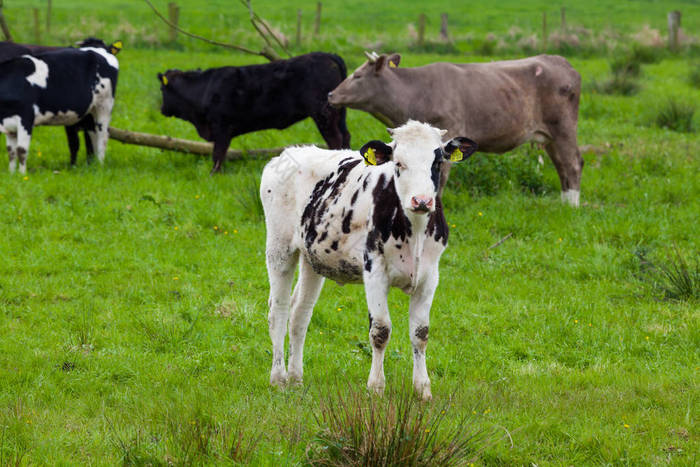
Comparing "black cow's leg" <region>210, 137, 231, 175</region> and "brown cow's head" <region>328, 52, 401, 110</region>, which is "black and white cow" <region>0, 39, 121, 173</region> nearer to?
"black cow's leg" <region>210, 137, 231, 175</region>

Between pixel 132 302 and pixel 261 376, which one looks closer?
pixel 261 376

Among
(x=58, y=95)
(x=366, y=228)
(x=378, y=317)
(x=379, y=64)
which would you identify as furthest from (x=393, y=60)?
(x=378, y=317)

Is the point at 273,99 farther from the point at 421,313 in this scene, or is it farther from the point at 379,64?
the point at 421,313

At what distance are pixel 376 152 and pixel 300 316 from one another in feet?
4.95

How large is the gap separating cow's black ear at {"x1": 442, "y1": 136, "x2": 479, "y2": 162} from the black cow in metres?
7.10

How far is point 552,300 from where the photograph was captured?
8125 mm

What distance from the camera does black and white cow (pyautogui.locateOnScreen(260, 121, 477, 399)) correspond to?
5.11 m

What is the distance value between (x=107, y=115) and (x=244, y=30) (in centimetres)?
1816

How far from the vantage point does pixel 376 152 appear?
204 inches

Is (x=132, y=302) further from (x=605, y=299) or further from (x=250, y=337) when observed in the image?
(x=605, y=299)

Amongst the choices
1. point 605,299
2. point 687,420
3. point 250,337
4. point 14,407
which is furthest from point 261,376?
point 605,299

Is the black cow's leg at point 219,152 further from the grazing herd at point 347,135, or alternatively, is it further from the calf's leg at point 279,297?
the calf's leg at point 279,297

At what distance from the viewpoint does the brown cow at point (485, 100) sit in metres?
10.5

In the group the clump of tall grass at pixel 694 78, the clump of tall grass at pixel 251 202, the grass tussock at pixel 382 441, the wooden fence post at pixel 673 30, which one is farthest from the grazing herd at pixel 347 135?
the wooden fence post at pixel 673 30
